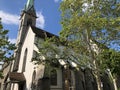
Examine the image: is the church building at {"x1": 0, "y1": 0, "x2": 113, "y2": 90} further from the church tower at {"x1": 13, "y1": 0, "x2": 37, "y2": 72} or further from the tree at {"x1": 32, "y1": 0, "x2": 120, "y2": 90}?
the church tower at {"x1": 13, "y1": 0, "x2": 37, "y2": 72}

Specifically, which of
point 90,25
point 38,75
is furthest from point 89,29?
point 38,75

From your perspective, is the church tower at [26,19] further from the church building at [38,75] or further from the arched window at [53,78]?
the arched window at [53,78]

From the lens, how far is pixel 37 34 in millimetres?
24172

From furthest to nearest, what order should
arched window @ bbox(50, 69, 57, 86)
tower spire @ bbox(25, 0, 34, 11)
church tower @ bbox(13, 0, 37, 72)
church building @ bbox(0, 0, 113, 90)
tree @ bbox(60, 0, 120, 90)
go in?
tower spire @ bbox(25, 0, 34, 11), church tower @ bbox(13, 0, 37, 72), arched window @ bbox(50, 69, 57, 86), church building @ bbox(0, 0, 113, 90), tree @ bbox(60, 0, 120, 90)

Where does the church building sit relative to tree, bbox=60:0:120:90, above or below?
below

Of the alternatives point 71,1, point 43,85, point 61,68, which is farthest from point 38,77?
point 71,1

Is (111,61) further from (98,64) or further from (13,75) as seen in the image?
(13,75)

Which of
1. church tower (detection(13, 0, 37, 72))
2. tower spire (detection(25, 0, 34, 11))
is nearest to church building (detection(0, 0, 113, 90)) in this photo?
church tower (detection(13, 0, 37, 72))

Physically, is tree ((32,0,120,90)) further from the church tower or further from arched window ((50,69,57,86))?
the church tower

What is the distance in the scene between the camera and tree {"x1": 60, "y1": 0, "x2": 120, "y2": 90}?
10727 millimetres

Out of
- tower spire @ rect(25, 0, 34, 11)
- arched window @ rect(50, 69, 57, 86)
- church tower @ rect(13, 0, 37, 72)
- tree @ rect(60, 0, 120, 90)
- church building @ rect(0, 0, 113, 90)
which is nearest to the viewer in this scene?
tree @ rect(60, 0, 120, 90)

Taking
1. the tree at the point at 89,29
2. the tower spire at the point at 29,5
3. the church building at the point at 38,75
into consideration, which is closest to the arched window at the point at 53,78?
the church building at the point at 38,75

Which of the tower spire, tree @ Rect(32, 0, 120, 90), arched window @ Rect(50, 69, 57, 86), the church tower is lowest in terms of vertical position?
arched window @ Rect(50, 69, 57, 86)

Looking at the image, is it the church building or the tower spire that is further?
the tower spire
